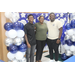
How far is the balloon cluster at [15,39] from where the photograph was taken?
2.08m

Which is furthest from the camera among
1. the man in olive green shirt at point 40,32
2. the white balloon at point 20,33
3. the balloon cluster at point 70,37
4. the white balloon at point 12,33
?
the balloon cluster at point 70,37

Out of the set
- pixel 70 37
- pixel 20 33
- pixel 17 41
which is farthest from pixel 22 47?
pixel 70 37

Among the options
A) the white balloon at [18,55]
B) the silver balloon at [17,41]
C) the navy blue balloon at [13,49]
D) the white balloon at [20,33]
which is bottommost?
the white balloon at [18,55]

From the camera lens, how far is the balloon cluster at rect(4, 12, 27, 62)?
6.83ft

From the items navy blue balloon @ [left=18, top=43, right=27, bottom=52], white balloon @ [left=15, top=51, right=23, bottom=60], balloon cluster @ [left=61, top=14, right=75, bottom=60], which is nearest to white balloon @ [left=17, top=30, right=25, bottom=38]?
navy blue balloon @ [left=18, top=43, right=27, bottom=52]

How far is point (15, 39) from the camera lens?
2.11 m

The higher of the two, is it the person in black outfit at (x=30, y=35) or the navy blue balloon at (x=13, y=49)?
the person in black outfit at (x=30, y=35)

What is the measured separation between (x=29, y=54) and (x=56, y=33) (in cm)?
86

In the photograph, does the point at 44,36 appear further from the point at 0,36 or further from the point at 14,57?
the point at 0,36

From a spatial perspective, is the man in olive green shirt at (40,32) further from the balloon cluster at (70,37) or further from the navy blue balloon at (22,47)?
the balloon cluster at (70,37)

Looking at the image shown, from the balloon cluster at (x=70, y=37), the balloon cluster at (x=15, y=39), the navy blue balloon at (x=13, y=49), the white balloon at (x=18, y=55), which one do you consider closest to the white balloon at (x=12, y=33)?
the balloon cluster at (x=15, y=39)

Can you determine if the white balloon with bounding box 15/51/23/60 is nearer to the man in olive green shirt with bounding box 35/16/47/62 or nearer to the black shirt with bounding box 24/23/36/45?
the black shirt with bounding box 24/23/36/45

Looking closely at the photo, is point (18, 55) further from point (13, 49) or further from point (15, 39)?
point (15, 39)


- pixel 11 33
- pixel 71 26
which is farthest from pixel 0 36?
pixel 71 26
